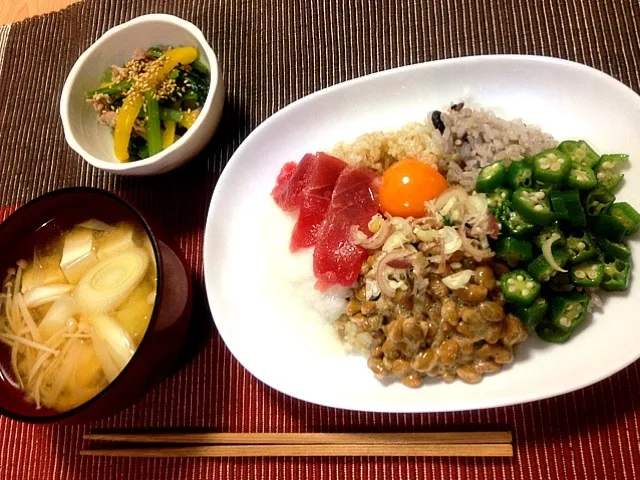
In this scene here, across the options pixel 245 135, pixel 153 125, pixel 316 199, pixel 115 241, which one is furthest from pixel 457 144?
pixel 115 241

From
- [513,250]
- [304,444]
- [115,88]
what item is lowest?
[304,444]

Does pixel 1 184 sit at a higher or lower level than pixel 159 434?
higher

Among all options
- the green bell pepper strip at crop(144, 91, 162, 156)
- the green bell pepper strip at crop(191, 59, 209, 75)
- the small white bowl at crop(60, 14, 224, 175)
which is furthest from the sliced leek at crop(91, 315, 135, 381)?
the green bell pepper strip at crop(191, 59, 209, 75)

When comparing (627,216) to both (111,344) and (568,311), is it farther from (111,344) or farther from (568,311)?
(111,344)

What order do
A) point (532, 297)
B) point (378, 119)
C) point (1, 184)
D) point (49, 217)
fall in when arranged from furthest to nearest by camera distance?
point (1, 184)
point (378, 119)
point (49, 217)
point (532, 297)

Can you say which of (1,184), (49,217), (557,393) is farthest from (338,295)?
(1,184)

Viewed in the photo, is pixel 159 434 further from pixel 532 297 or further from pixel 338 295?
A: pixel 532 297

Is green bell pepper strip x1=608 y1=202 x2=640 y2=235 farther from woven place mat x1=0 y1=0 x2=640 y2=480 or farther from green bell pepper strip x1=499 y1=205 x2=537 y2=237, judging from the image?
woven place mat x1=0 y1=0 x2=640 y2=480
